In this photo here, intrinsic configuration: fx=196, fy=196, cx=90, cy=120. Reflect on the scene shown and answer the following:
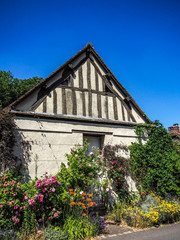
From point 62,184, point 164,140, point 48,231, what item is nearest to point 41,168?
point 62,184

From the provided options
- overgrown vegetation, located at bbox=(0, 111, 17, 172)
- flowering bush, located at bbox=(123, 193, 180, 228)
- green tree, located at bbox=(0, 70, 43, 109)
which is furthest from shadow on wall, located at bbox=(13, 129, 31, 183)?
green tree, located at bbox=(0, 70, 43, 109)

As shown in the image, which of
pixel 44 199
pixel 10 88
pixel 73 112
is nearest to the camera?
pixel 44 199

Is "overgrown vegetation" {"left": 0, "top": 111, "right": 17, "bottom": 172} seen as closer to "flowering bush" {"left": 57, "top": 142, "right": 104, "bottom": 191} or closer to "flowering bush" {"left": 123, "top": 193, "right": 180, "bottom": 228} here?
"flowering bush" {"left": 57, "top": 142, "right": 104, "bottom": 191}

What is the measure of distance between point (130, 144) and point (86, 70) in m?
3.68

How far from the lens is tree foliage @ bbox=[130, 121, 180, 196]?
7559 mm

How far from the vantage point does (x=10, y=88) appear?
51.1 feet

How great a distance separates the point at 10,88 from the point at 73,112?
Answer: 10012 millimetres

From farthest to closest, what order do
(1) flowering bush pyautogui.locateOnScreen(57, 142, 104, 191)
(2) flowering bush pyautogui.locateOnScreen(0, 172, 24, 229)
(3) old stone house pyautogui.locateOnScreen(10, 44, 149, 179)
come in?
(3) old stone house pyautogui.locateOnScreen(10, 44, 149, 179) < (1) flowering bush pyautogui.locateOnScreen(57, 142, 104, 191) < (2) flowering bush pyautogui.locateOnScreen(0, 172, 24, 229)

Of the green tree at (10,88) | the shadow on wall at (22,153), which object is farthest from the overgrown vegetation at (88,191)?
the green tree at (10,88)

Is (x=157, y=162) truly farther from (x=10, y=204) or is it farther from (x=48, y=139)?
(x=10, y=204)

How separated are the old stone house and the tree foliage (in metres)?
0.66

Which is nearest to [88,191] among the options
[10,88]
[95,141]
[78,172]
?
[78,172]

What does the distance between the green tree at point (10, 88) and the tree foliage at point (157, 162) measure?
1075 centimetres

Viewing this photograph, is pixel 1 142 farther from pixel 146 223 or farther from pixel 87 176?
pixel 146 223
